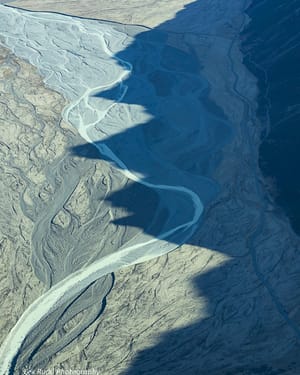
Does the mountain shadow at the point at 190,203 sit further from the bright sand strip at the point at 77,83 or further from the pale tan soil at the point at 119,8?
the pale tan soil at the point at 119,8

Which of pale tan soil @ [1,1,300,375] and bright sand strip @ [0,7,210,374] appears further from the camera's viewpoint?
A: bright sand strip @ [0,7,210,374]

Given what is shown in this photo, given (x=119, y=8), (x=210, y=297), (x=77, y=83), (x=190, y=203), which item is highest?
(x=210, y=297)

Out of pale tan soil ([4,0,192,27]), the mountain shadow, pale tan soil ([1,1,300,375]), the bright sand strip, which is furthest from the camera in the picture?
pale tan soil ([4,0,192,27])

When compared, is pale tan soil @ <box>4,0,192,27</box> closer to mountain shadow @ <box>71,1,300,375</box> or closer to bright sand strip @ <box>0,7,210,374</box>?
bright sand strip @ <box>0,7,210,374</box>

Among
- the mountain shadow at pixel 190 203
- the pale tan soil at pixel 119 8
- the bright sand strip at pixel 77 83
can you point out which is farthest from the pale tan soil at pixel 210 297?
the pale tan soil at pixel 119 8

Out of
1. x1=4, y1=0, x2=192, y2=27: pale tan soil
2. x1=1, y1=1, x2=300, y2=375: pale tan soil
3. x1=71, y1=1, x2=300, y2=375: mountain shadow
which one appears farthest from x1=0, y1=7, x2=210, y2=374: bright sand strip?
x1=4, y1=0, x2=192, y2=27: pale tan soil

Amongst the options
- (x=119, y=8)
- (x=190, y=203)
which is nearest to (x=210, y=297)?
(x=190, y=203)

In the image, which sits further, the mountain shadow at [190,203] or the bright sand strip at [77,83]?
the bright sand strip at [77,83]

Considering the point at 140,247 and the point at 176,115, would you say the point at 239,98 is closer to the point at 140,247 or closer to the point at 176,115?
the point at 176,115

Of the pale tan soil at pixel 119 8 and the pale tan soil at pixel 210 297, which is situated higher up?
the pale tan soil at pixel 210 297

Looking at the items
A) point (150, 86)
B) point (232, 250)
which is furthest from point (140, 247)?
point (150, 86)

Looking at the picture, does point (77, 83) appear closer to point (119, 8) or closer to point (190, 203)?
point (119, 8)
